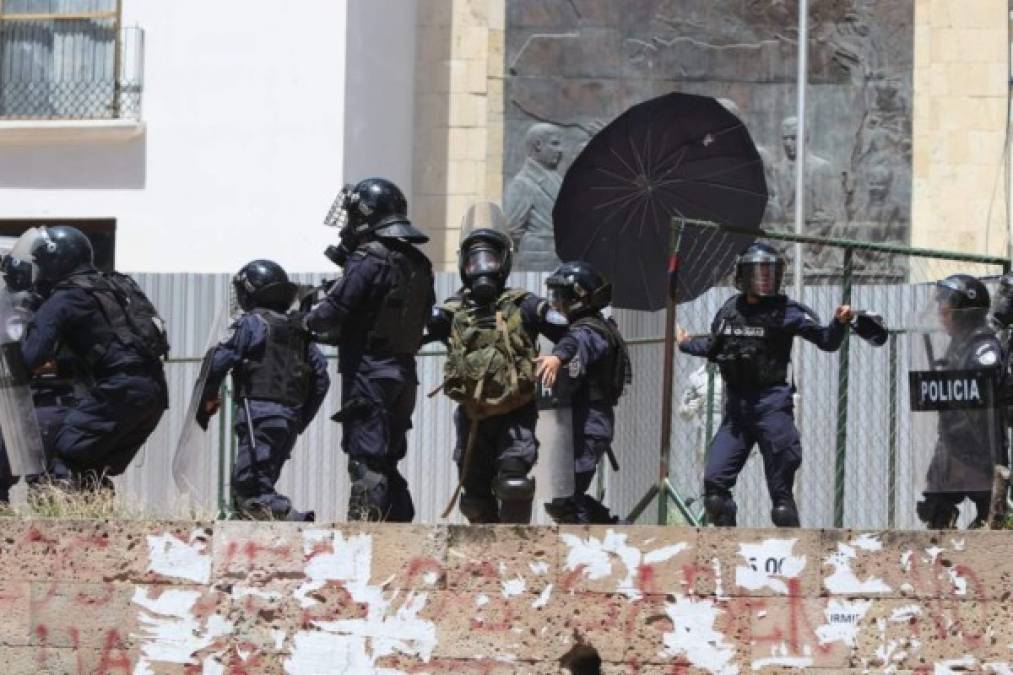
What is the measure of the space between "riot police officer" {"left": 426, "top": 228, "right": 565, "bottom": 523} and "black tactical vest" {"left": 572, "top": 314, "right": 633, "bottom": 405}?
0.46m

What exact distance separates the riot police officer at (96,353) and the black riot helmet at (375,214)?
113cm

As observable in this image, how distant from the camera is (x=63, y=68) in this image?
2042cm

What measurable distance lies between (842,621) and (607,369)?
2150mm

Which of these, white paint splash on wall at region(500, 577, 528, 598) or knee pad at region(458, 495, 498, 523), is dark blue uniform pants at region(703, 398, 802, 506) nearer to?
knee pad at region(458, 495, 498, 523)

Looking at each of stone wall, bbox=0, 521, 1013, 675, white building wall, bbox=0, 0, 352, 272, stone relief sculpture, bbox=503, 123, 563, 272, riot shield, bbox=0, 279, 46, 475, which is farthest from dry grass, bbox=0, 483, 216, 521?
stone relief sculpture, bbox=503, 123, 563, 272

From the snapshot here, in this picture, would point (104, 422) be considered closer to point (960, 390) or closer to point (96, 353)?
point (96, 353)

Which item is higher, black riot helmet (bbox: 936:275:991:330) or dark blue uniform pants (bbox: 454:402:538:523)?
black riot helmet (bbox: 936:275:991:330)

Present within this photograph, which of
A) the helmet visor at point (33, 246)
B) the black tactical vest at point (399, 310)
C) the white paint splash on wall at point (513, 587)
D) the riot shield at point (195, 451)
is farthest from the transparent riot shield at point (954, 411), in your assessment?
the helmet visor at point (33, 246)

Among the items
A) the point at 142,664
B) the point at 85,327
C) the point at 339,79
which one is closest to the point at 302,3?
the point at 339,79

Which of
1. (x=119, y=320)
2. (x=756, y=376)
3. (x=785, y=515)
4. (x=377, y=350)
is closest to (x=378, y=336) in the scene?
(x=377, y=350)

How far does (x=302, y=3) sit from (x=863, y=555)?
11.2 metres

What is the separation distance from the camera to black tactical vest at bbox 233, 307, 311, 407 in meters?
11.3

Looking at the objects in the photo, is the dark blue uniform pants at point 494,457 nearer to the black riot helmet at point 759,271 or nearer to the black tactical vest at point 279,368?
the black tactical vest at point 279,368

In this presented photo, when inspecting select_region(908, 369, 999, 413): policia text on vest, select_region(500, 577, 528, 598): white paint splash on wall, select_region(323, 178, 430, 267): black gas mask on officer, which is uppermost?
select_region(323, 178, 430, 267): black gas mask on officer
